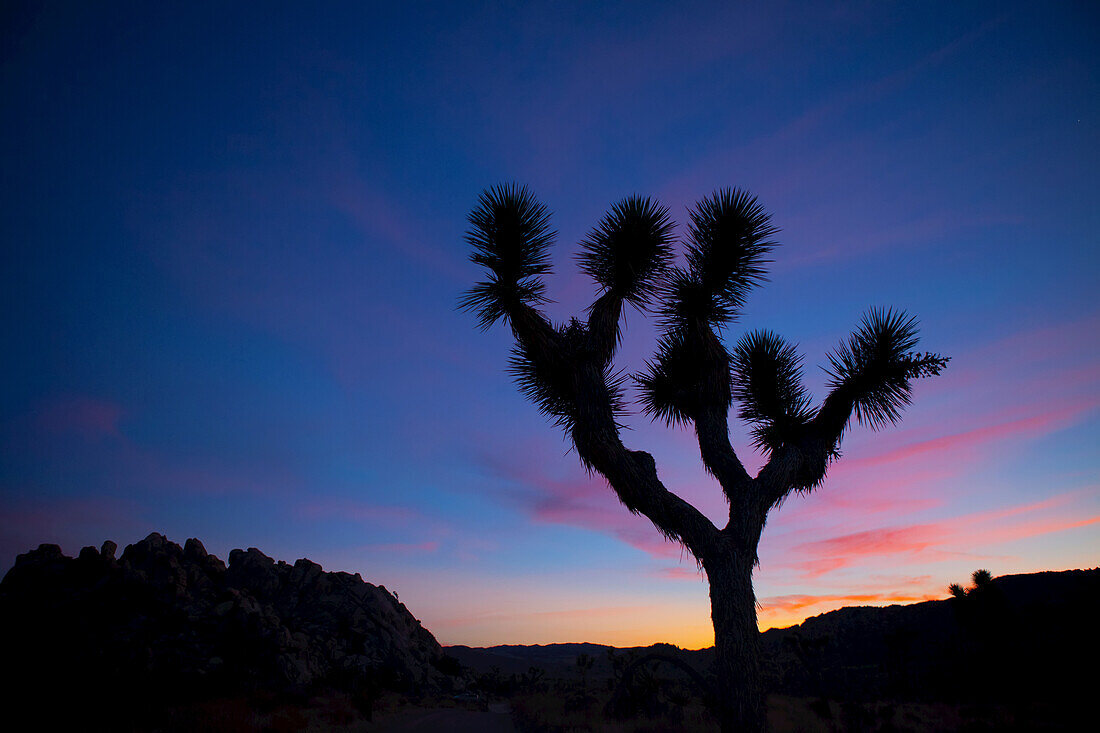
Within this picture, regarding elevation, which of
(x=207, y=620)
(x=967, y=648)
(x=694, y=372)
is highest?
(x=694, y=372)

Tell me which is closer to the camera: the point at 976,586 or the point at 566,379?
the point at 566,379

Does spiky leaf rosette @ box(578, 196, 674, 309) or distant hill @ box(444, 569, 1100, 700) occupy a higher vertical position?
spiky leaf rosette @ box(578, 196, 674, 309)

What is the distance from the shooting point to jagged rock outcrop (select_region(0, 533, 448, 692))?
76.5ft

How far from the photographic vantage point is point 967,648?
Result: 3025cm

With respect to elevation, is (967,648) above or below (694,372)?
below

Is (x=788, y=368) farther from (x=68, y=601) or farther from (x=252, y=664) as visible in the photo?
(x=68, y=601)

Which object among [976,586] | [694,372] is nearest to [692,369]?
[694,372]

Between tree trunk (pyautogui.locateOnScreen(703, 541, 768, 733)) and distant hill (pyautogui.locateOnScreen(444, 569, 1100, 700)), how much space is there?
1217 cm

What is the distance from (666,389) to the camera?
35.6 feet

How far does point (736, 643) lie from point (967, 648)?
110 ft

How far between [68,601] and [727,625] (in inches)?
1533

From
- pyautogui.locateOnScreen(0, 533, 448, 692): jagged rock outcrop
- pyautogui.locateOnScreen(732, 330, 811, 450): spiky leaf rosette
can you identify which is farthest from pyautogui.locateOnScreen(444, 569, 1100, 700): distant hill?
pyautogui.locateOnScreen(0, 533, 448, 692): jagged rock outcrop

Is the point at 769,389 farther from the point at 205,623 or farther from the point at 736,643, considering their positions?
the point at 205,623

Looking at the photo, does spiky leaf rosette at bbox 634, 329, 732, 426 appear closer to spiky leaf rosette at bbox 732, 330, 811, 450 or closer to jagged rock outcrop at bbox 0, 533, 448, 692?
spiky leaf rosette at bbox 732, 330, 811, 450
